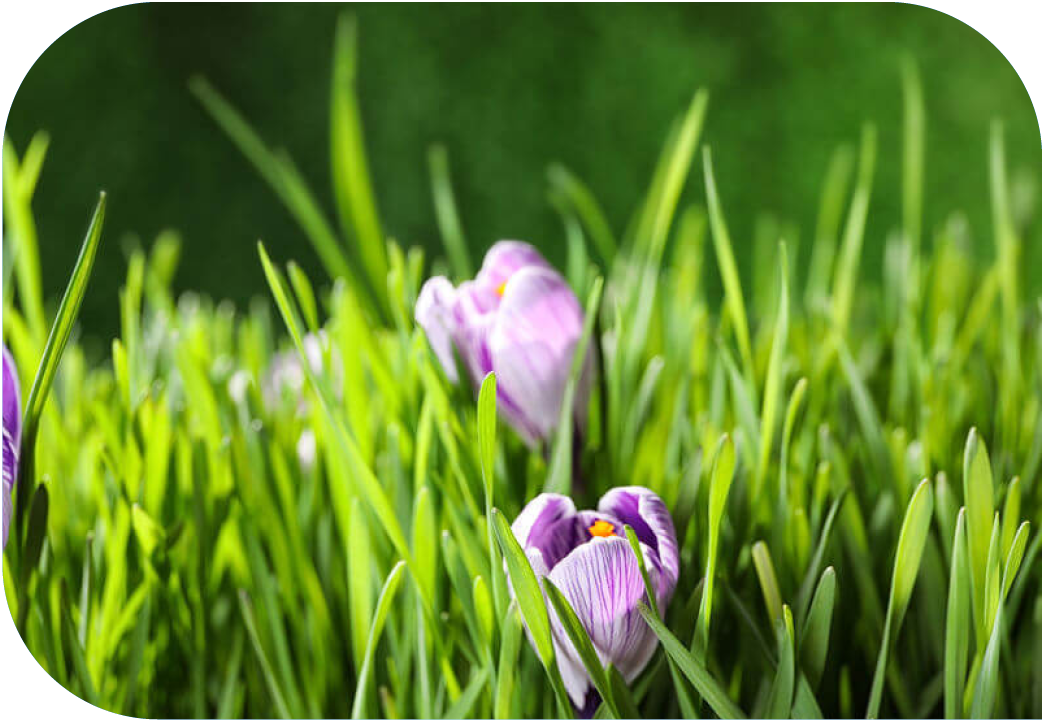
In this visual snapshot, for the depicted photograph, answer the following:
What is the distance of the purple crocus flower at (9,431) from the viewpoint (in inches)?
9.6

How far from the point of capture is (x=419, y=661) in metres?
0.24

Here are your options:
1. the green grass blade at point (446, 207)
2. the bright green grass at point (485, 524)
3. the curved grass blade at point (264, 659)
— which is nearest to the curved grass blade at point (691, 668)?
the bright green grass at point (485, 524)

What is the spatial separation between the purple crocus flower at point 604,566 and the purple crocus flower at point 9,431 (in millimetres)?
138

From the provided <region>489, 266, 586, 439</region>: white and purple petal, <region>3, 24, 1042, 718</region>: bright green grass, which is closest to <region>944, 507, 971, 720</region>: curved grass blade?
<region>3, 24, 1042, 718</region>: bright green grass

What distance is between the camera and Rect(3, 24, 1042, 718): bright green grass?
221mm

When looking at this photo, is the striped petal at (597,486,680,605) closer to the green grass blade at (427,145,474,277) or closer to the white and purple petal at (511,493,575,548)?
the white and purple petal at (511,493,575,548)

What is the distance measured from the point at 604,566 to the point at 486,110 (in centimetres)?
38

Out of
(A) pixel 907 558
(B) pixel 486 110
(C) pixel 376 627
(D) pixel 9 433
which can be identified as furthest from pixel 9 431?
(B) pixel 486 110

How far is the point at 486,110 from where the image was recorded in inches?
20.9

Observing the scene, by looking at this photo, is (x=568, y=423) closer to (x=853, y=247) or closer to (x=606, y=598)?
(x=606, y=598)

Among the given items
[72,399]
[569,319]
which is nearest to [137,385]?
[72,399]

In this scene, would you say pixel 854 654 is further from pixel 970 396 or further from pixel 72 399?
pixel 72 399

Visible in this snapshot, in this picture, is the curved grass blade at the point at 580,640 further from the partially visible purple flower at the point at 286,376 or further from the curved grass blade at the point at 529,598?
the partially visible purple flower at the point at 286,376

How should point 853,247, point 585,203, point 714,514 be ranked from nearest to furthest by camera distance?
point 714,514 → point 853,247 → point 585,203
